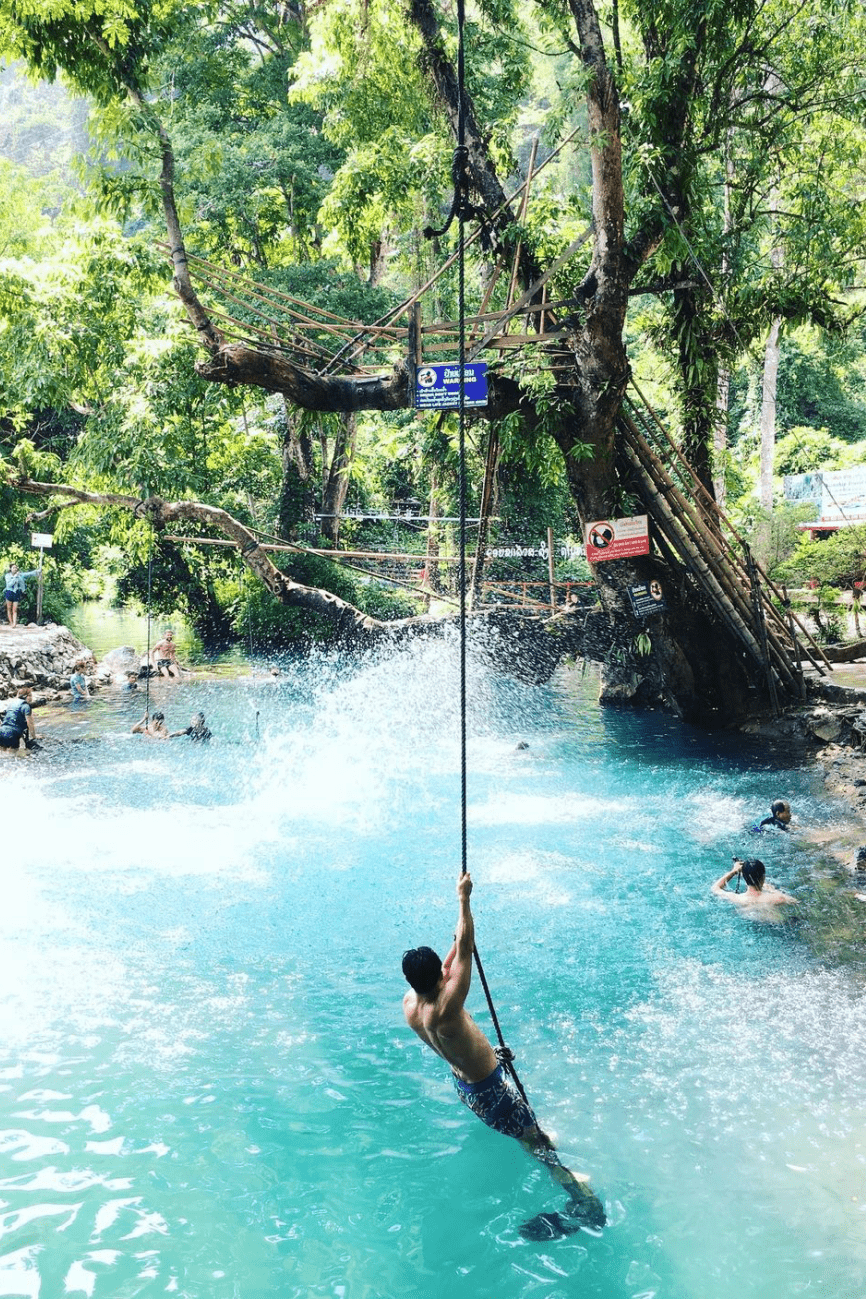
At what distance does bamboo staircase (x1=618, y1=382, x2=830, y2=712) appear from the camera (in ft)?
43.5

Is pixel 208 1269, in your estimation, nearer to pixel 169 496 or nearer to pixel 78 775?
pixel 78 775

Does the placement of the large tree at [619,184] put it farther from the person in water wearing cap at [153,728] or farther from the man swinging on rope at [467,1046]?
the man swinging on rope at [467,1046]

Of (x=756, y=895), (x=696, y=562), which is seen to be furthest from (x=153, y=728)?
(x=756, y=895)

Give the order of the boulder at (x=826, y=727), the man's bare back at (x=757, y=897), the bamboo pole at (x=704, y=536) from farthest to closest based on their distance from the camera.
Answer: the bamboo pole at (x=704, y=536)
the boulder at (x=826, y=727)
the man's bare back at (x=757, y=897)

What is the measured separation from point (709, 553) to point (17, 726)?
1015cm

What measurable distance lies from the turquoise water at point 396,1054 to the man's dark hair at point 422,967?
1.23m

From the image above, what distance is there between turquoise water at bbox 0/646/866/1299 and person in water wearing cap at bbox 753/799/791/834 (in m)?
0.24

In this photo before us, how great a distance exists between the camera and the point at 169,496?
1636 cm

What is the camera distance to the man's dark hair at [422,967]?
4.44 metres

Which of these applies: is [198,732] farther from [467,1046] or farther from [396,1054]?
[467,1046]

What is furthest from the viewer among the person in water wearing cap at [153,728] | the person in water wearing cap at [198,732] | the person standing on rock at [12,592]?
the person standing on rock at [12,592]

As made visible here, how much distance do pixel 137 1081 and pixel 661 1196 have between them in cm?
303

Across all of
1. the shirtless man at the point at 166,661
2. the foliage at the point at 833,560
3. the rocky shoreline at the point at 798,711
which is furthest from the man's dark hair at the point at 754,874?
the shirtless man at the point at 166,661

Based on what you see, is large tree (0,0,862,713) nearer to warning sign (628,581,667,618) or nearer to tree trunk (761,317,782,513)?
warning sign (628,581,667,618)
